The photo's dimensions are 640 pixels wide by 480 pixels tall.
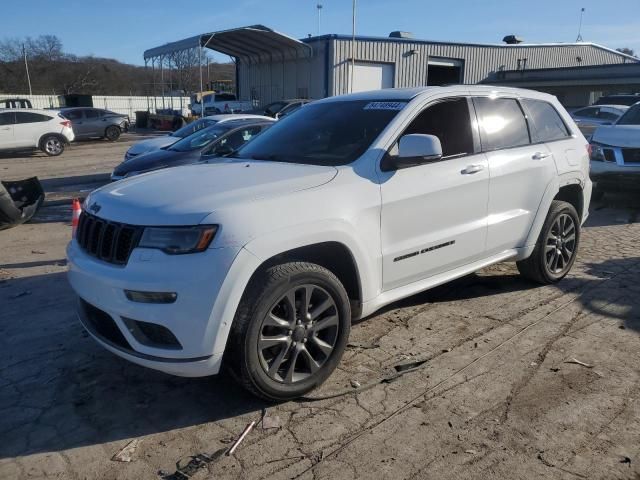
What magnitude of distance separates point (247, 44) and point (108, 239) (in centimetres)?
3037

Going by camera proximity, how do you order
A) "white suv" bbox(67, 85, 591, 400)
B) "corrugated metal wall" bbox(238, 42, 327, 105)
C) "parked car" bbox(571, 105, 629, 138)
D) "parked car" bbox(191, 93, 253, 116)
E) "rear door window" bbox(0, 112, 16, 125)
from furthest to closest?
"parked car" bbox(191, 93, 253, 116)
"corrugated metal wall" bbox(238, 42, 327, 105)
"rear door window" bbox(0, 112, 16, 125)
"parked car" bbox(571, 105, 629, 138)
"white suv" bbox(67, 85, 591, 400)

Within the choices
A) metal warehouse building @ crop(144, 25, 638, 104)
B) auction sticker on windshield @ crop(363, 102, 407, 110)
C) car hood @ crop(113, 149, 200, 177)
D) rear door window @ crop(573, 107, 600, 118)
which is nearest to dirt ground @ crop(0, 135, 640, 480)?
auction sticker on windshield @ crop(363, 102, 407, 110)

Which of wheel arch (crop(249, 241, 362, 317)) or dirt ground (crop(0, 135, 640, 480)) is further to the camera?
wheel arch (crop(249, 241, 362, 317))

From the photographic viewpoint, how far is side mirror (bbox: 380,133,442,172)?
138 inches

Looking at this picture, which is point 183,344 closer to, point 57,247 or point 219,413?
point 219,413

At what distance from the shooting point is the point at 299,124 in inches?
176

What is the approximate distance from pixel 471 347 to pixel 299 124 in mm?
2232

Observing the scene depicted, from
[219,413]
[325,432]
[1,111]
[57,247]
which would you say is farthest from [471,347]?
[1,111]

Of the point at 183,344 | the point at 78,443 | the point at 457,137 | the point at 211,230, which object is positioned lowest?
the point at 78,443

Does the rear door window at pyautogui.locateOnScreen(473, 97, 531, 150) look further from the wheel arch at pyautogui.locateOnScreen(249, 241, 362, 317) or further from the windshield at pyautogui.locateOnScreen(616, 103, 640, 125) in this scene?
the windshield at pyautogui.locateOnScreen(616, 103, 640, 125)

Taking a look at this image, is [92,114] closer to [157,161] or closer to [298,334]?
[157,161]

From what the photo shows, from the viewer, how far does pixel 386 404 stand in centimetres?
325

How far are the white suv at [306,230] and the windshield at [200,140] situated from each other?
5.13 metres

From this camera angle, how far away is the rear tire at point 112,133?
25.1 metres
